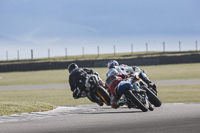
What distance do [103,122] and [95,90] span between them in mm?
3043

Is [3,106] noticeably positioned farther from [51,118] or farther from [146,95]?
[146,95]

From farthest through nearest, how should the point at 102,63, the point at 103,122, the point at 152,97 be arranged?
the point at 102,63, the point at 152,97, the point at 103,122

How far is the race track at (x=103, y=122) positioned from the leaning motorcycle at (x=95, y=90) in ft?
1.67

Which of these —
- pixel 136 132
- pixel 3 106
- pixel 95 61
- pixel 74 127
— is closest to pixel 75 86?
pixel 3 106

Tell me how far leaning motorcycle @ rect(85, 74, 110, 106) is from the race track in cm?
51

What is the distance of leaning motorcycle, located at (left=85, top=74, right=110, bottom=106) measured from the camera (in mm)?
13609

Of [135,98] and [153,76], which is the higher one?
[135,98]

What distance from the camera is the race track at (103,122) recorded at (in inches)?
368

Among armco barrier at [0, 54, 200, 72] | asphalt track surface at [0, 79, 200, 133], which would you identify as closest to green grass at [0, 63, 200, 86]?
armco barrier at [0, 54, 200, 72]

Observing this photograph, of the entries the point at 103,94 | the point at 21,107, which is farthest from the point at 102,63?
the point at 103,94

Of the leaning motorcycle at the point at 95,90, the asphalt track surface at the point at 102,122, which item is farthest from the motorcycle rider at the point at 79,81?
the asphalt track surface at the point at 102,122

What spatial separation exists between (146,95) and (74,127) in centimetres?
339

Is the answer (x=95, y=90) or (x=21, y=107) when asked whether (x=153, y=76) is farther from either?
(x=95, y=90)

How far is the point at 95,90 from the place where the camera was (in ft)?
45.2
